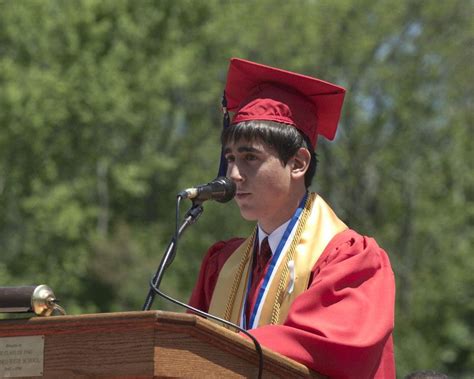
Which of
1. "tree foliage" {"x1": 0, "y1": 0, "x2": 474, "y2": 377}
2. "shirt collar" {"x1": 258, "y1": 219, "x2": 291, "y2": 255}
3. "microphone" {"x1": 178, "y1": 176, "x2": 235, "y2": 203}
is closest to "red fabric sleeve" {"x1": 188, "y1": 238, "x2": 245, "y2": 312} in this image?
"shirt collar" {"x1": 258, "y1": 219, "x2": 291, "y2": 255}

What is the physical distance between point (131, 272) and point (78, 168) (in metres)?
2.80

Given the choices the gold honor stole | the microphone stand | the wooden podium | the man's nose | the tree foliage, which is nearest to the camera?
the wooden podium

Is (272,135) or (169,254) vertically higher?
(272,135)

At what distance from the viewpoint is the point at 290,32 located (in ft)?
94.1

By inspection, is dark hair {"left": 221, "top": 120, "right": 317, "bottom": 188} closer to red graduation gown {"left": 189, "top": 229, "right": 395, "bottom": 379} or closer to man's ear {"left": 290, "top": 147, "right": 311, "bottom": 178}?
man's ear {"left": 290, "top": 147, "right": 311, "bottom": 178}

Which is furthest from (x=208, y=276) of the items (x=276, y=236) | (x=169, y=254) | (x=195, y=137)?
(x=195, y=137)

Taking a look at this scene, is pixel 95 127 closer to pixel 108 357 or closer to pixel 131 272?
pixel 131 272

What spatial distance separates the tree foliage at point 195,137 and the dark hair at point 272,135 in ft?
59.5

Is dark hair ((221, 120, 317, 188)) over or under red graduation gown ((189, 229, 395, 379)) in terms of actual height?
over

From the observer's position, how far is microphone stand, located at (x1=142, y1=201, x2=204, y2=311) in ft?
12.7

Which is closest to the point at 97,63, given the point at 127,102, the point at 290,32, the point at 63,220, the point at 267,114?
the point at 127,102

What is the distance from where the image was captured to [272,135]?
4656mm

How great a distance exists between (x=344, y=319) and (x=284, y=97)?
113 cm

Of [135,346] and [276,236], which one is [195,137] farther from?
[135,346]
